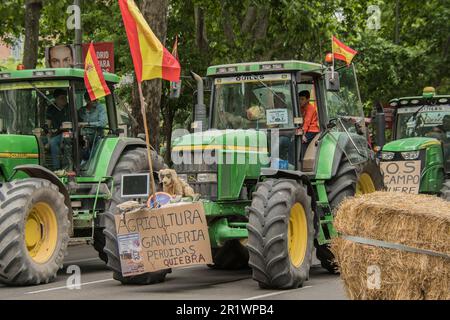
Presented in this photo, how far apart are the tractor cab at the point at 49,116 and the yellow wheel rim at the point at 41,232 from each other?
1380mm

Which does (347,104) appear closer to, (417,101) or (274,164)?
(274,164)

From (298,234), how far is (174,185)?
172cm

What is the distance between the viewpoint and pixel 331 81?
45.3ft

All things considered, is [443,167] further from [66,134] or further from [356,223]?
[356,223]

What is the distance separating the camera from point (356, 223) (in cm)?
1005

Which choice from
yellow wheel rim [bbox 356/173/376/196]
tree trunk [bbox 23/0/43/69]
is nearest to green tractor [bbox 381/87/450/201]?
yellow wheel rim [bbox 356/173/376/196]

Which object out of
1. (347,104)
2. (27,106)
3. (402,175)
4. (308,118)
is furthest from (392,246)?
(402,175)

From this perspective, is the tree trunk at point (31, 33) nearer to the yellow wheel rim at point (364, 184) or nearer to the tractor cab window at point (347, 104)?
the tractor cab window at point (347, 104)

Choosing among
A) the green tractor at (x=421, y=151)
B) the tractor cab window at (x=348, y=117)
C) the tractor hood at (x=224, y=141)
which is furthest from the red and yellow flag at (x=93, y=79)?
the green tractor at (x=421, y=151)

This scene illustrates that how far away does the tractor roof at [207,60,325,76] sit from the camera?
1420 centimetres

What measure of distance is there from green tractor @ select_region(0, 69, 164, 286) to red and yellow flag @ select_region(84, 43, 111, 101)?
121mm

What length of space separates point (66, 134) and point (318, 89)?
380cm

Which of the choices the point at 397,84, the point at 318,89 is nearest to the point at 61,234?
the point at 318,89

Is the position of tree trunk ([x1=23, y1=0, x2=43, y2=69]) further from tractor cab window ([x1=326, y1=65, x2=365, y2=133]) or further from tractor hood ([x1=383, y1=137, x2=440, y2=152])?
tractor cab window ([x1=326, y1=65, x2=365, y2=133])
